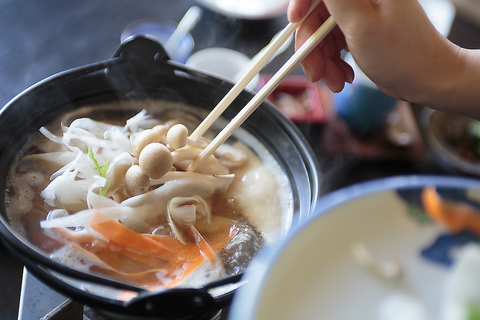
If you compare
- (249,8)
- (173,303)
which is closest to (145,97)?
(173,303)

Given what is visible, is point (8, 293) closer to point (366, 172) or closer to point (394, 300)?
point (394, 300)

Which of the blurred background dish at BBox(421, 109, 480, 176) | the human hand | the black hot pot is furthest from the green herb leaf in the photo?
the blurred background dish at BBox(421, 109, 480, 176)

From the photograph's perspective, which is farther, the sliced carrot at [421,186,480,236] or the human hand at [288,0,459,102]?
the human hand at [288,0,459,102]

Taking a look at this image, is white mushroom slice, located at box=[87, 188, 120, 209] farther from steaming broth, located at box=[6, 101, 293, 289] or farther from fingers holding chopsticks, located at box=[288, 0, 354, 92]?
fingers holding chopsticks, located at box=[288, 0, 354, 92]

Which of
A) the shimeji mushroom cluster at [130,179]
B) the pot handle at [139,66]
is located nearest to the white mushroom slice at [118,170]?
the shimeji mushroom cluster at [130,179]

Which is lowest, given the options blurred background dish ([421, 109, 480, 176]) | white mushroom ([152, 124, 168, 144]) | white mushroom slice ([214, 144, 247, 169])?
blurred background dish ([421, 109, 480, 176])

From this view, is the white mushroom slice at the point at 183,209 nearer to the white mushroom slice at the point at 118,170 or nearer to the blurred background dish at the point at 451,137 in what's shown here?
the white mushroom slice at the point at 118,170
